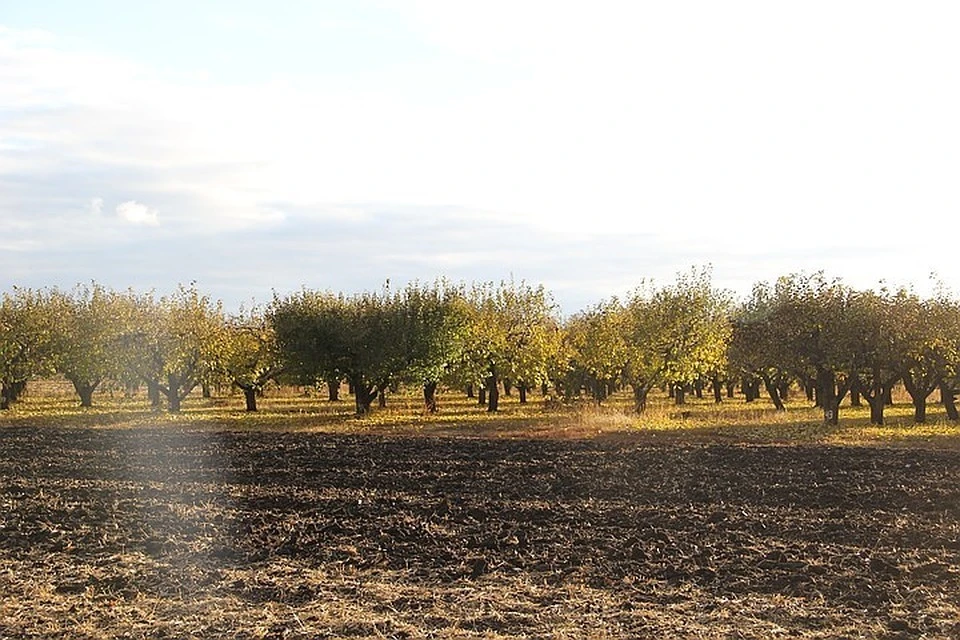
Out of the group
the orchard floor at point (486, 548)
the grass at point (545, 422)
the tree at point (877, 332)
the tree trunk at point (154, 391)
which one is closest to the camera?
the orchard floor at point (486, 548)

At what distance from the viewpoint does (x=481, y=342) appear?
5166cm

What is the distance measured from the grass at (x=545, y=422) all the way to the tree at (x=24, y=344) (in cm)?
215

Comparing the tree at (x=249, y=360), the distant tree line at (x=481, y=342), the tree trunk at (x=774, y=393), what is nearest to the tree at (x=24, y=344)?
the distant tree line at (x=481, y=342)

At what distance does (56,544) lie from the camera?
51.5ft

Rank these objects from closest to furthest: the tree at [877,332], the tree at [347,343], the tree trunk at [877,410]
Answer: the tree at [877,332] < the tree trunk at [877,410] < the tree at [347,343]

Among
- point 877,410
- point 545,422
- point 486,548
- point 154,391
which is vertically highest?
point 154,391

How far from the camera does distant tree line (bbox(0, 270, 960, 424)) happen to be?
39.2 meters

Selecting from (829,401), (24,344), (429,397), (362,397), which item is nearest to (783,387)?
(829,401)

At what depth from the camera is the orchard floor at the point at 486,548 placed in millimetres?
11180

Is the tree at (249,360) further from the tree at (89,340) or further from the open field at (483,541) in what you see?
the open field at (483,541)

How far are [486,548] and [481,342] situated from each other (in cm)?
3682

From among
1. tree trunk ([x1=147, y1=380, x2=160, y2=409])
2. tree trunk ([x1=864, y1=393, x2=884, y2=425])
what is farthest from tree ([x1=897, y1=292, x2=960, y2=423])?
tree trunk ([x1=147, y1=380, x2=160, y2=409])

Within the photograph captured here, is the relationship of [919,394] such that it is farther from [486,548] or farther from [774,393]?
[486,548]

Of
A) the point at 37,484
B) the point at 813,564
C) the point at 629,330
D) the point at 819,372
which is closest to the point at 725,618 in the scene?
the point at 813,564
